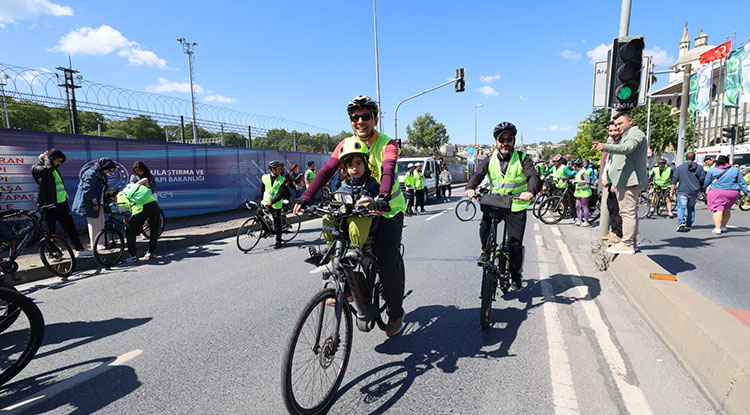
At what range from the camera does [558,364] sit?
288 cm

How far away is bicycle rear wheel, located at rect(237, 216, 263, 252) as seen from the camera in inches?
295

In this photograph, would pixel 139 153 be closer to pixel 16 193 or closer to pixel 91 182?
pixel 16 193

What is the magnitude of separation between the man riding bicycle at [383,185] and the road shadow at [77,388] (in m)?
1.73

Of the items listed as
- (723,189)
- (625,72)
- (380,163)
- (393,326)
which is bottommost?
(393,326)

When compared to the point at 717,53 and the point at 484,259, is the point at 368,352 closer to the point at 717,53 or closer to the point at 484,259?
the point at 484,259

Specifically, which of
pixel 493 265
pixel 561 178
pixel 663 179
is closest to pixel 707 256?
pixel 493 265

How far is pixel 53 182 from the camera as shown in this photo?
6.05m

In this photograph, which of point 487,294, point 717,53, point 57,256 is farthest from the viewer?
point 717,53

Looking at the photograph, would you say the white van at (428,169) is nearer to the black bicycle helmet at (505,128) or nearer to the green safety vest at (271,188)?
the green safety vest at (271,188)

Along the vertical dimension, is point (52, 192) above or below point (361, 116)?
below

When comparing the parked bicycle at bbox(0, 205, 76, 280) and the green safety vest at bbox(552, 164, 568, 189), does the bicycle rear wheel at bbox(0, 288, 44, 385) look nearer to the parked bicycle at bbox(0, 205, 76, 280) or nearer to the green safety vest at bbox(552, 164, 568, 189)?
the parked bicycle at bbox(0, 205, 76, 280)

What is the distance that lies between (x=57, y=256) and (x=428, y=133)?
204 ft

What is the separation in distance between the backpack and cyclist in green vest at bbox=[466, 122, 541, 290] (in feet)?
18.0

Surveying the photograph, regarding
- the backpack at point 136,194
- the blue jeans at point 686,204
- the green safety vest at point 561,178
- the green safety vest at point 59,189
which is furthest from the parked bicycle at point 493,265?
the green safety vest at point 561,178
